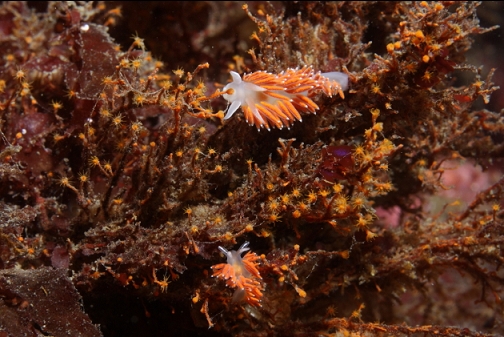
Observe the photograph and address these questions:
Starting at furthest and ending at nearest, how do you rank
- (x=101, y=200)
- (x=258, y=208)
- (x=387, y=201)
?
(x=387, y=201)
(x=101, y=200)
(x=258, y=208)

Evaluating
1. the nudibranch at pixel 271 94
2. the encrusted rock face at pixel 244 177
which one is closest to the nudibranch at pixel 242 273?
the encrusted rock face at pixel 244 177

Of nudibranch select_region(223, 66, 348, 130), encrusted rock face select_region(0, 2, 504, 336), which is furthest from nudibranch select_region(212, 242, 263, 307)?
nudibranch select_region(223, 66, 348, 130)

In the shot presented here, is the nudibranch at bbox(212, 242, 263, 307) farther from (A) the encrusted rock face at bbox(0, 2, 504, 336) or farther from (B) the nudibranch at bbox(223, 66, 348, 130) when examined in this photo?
(B) the nudibranch at bbox(223, 66, 348, 130)

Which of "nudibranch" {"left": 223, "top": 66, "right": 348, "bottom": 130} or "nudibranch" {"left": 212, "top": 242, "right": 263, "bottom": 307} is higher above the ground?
"nudibranch" {"left": 223, "top": 66, "right": 348, "bottom": 130}

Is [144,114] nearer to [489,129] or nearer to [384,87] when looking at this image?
[384,87]

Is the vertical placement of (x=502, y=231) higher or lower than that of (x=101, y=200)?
higher

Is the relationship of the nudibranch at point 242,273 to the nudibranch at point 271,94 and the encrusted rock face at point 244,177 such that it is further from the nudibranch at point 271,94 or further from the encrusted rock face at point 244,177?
the nudibranch at point 271,94

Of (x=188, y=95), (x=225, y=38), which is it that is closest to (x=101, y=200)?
(x=188, y=95)
